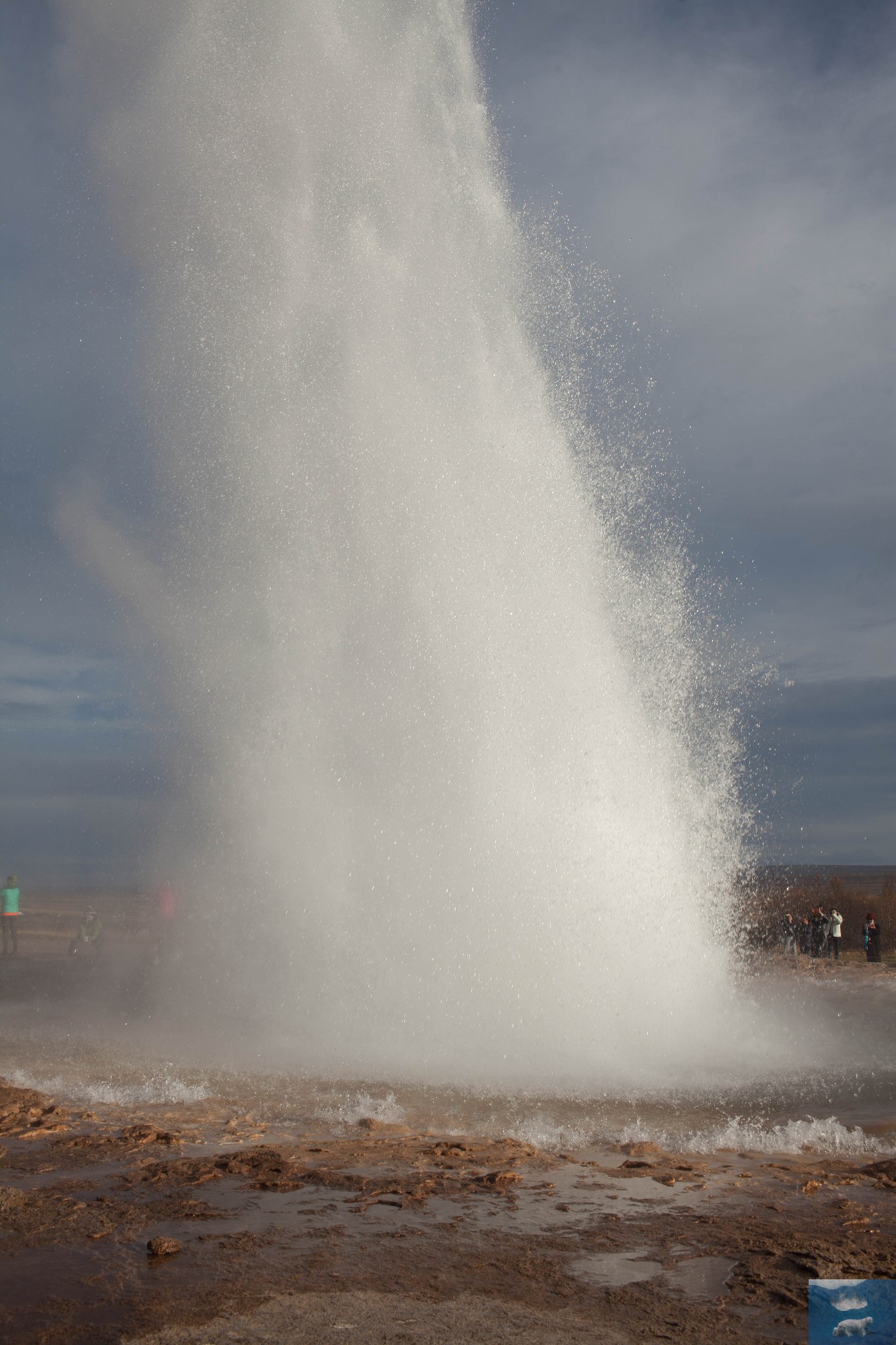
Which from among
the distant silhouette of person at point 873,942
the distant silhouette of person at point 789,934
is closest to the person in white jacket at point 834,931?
the distant silhouette of person at point 873,942

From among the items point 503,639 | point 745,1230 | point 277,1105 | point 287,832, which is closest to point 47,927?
point 287,832

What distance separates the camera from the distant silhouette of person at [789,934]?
25312 millimetres

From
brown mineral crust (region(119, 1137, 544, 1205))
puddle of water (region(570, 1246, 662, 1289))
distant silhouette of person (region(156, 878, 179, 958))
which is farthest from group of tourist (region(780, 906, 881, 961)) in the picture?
puddle of water (region(570, 1246, 662, 1289))

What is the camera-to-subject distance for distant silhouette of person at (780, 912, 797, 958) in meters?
25.3

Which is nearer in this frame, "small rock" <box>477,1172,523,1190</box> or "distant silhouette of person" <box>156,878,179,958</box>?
"small rock" <box>477,1172,523,1190</box>

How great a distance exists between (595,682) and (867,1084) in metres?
6.32

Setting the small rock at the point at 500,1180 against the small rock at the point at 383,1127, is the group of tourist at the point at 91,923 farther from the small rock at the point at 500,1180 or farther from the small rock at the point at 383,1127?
the small rock at the point at 500,1180

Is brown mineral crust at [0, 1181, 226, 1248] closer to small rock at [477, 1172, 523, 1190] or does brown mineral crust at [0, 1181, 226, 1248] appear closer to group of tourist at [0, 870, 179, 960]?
small rock at [477, 1172, 523, 1190]

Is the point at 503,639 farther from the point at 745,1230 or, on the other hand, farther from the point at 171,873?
the point at 745,1230

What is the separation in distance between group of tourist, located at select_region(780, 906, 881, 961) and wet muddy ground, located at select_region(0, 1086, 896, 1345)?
60.2ft

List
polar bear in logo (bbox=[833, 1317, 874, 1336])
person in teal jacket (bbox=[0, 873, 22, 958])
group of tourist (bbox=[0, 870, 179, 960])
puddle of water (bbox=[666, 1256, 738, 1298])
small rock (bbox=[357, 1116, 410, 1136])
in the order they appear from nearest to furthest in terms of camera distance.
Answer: polar bear in logo (bbox=[833, 1317, 874, 1336]) → puddle of water (bbox=[666, 1256, 738, 1298]) → small rock (bbox=[357, 1116, 410, 1136]) → group of tourist (bbox=[0, 870, 179, 960]) → person in teal jacket (bbox=[0, 873, 22, 958])

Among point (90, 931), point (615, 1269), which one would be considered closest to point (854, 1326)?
point (615, 1269)

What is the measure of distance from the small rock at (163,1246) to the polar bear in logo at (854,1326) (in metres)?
2.79

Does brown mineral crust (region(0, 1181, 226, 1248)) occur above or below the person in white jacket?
below
